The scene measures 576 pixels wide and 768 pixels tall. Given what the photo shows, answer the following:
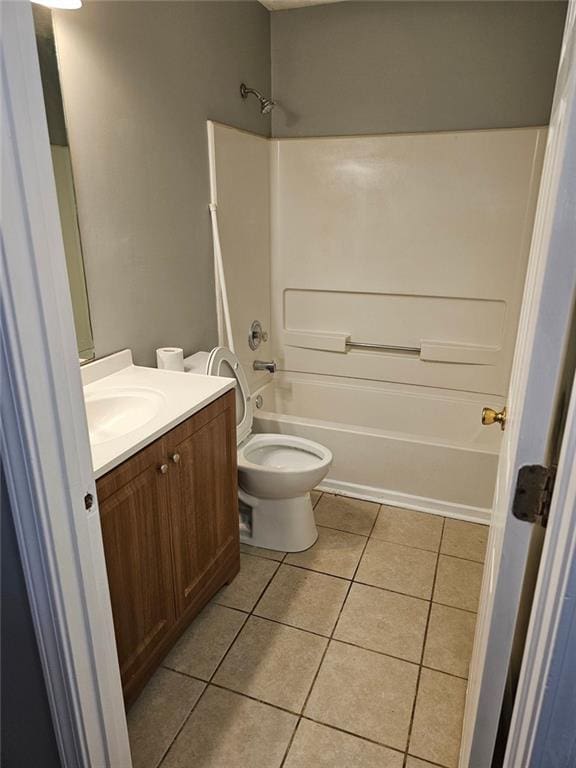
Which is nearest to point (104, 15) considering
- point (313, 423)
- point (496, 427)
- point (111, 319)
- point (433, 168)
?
point (111, 319)

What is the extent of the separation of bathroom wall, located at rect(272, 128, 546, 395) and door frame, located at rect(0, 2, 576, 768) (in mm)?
2278

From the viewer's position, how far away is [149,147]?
6.53 ft

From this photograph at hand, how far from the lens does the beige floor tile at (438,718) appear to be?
4.78 feet

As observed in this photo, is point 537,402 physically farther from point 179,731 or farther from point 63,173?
point 63,173

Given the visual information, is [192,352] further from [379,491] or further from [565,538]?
[565,538]

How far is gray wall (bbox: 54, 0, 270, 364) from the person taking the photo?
1.70m

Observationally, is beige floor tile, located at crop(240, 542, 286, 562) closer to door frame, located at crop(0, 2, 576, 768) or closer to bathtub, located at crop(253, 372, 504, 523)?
bathtub, located at crop(253, 372, 504, 523)

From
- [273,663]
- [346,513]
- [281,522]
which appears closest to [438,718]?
[273,663]

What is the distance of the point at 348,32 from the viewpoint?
105 inches

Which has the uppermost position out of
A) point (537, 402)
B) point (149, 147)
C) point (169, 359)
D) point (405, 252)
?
point (149, 147)

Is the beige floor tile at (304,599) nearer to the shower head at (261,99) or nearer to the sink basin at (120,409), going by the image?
the sink basin at (120,409)

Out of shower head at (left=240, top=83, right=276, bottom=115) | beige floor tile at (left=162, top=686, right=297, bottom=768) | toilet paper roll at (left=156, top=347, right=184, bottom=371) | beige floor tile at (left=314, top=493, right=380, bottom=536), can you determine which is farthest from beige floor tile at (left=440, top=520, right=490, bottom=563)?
shower head at (left=240, top=83, right=276, bottom=115)

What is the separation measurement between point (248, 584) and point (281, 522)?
0.30 m

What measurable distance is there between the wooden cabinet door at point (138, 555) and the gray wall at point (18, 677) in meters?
0.36
